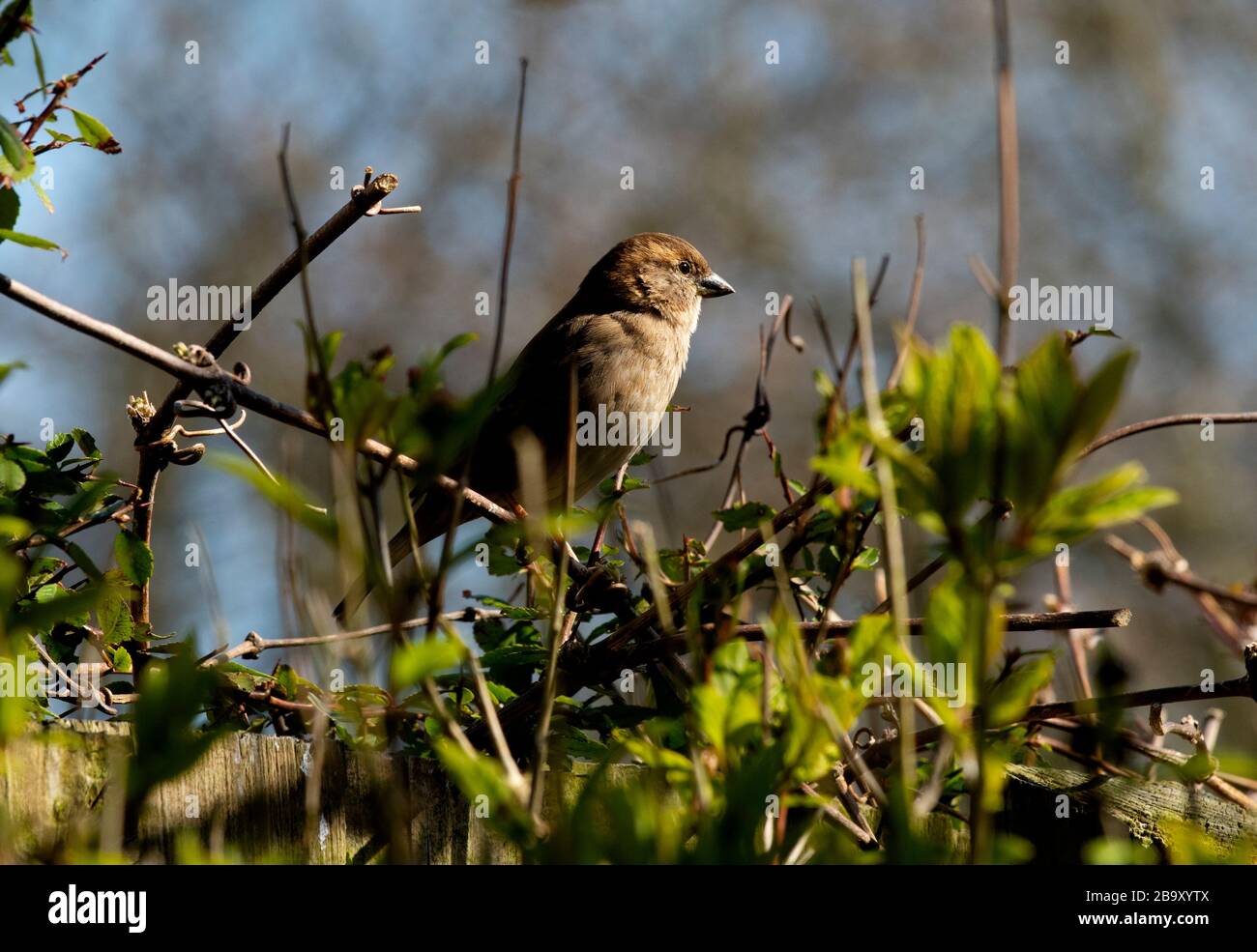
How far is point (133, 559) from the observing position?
2.37 m

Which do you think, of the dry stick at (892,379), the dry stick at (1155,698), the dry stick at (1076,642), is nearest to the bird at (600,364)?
the dry stick at (1076,642)

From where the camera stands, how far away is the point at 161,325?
38.8 feet

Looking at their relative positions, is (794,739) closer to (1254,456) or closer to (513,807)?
(513,807)

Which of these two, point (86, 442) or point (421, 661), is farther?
point (86, 442)

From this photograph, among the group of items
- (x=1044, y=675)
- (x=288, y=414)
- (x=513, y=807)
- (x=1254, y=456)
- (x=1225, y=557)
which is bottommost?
(x=513, y=807)

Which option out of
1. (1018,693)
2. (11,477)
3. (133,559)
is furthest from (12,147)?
(1018,693)

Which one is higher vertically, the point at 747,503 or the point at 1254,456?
the point at 1254,456

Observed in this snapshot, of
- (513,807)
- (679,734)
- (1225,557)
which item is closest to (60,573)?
(679,734)

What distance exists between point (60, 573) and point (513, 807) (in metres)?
1.60

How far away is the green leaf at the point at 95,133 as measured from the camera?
89.5 inches

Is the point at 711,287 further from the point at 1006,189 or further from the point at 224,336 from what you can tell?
the point at 1006,189

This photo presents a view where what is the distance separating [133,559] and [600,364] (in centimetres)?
339

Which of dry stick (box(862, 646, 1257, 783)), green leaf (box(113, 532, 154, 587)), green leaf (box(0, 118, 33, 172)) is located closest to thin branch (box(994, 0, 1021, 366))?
dry stick (box(862, 646, 1257, 783))

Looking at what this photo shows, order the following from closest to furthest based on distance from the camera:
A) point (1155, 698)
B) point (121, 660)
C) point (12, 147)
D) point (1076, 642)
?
1. point (12, 147)
2. point (1155, 698)
3. point (121, 660)
4. point (1076, 642)
